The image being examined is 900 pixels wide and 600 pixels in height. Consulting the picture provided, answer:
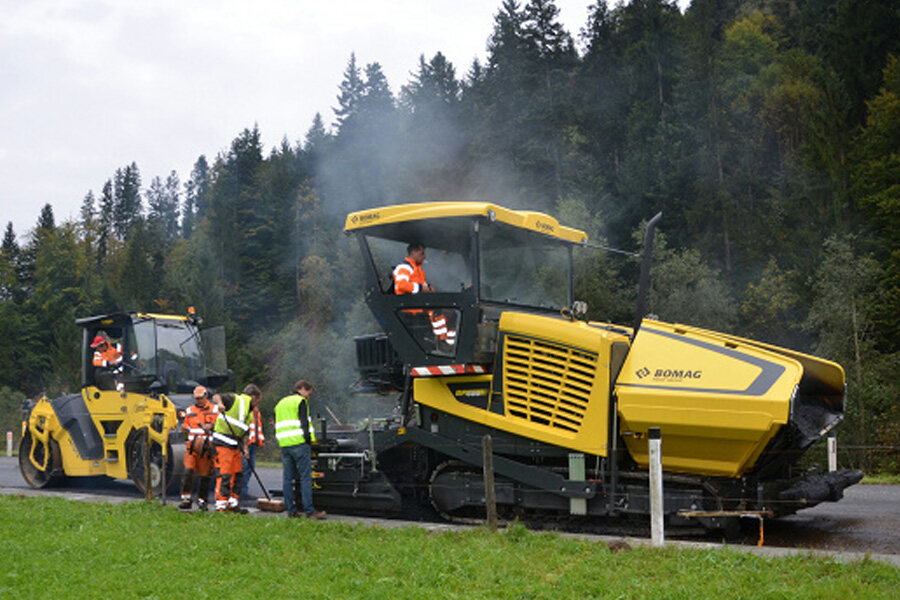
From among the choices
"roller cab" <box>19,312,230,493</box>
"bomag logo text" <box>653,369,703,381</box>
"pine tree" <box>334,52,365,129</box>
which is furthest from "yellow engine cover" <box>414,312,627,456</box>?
"pine tree" <box>334,52,365,129</box>

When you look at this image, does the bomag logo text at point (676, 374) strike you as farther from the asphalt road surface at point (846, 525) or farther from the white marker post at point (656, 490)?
the asphalt road surface at point (846, 525)

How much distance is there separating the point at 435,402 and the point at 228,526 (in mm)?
2374

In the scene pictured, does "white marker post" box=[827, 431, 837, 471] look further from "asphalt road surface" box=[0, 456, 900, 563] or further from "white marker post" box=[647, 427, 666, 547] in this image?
"white marker post" box=[647, 427, 666, 547]

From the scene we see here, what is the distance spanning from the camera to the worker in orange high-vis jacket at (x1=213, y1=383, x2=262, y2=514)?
33.3 feet

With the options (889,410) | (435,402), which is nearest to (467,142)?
(889,410)

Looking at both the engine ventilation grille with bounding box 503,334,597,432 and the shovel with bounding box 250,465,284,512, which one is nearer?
the engine ventilation grille with bounding box 503,334,597,432

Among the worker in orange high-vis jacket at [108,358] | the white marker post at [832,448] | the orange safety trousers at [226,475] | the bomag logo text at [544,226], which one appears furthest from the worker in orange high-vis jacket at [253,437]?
the white marker post at [832,448]

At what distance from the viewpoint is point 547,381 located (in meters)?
8.42

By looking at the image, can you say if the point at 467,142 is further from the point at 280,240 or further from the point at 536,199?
the point at 280,240

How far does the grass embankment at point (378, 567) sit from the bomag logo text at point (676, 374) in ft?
5.29

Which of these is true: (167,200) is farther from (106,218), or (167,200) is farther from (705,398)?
(705,398)

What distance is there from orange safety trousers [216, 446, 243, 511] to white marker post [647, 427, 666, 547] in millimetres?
5085

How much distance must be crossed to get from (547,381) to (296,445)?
2.84 meters

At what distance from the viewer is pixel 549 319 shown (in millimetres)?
8492
